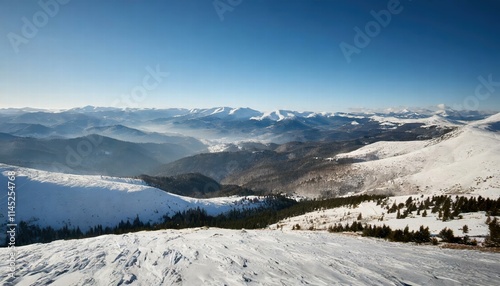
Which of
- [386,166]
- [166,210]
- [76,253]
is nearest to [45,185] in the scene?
[166,210]

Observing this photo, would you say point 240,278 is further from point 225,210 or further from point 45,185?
point 45,185

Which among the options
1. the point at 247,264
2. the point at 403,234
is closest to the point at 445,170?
the point at 403,234

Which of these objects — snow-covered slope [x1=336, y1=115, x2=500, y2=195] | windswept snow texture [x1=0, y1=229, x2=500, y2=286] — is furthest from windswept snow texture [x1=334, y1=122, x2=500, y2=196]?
windswept snow texture [x1=0, y1=229, x2=500, y2=286]

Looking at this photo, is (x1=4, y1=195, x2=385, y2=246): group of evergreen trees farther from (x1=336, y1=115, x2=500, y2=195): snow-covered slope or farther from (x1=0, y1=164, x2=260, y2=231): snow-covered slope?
(x1=336, y1=115, x2=500, y2=195): snow-covered slope

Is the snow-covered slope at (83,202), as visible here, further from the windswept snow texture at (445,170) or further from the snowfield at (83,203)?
the windswept snow texture at (445,170)

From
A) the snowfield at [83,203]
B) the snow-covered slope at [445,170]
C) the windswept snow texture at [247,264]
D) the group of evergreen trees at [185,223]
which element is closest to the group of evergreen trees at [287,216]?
the group of evergreen trees at [185,223]

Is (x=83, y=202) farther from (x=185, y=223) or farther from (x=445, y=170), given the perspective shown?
(x=445, y=170)
